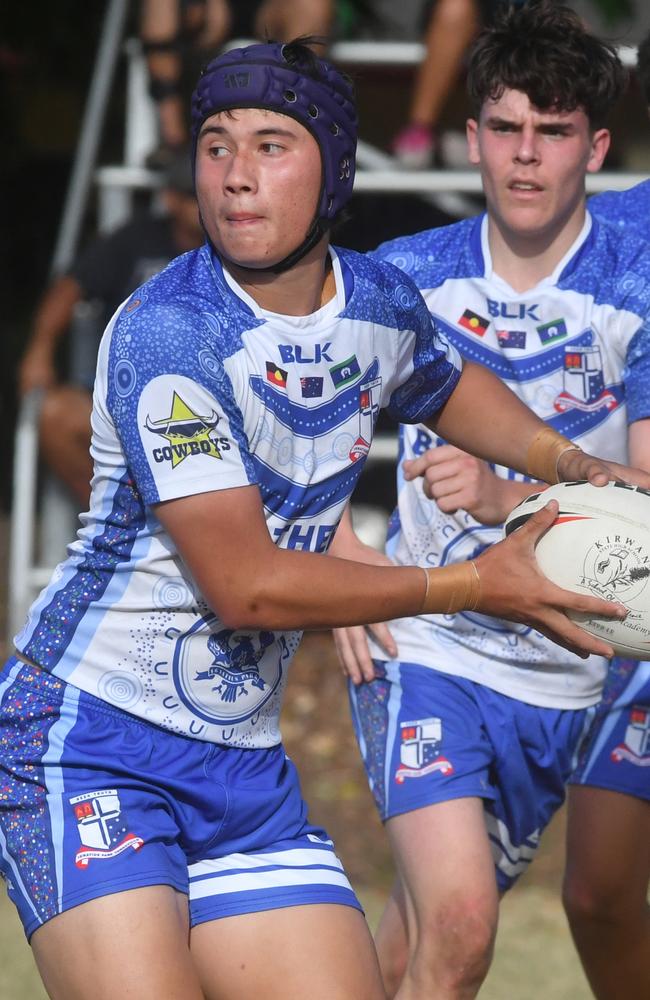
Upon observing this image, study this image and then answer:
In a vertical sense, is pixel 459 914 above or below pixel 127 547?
below

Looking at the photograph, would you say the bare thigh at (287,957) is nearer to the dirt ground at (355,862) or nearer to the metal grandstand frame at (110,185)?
the dirt ground at (355,862)

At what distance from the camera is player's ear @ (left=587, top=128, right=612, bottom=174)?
416 cm

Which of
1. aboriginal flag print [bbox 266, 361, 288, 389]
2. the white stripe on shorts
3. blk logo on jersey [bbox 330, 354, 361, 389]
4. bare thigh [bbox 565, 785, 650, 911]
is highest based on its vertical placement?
aboriginal flag print [bbox 266, 361, 288, 389]

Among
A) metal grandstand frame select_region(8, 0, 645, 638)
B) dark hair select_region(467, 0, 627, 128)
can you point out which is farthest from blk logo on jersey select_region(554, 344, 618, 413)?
metal grandstand frame select_region(8, 0, 645, 638)

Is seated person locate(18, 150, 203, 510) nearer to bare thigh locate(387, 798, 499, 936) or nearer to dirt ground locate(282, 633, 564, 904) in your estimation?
dirt ground locate(282, 633, 564, 904)

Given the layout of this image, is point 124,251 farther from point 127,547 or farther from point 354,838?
point 127,547

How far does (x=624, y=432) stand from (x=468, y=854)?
3.84 feet

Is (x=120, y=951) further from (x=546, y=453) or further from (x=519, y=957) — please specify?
(x=519, y=957)

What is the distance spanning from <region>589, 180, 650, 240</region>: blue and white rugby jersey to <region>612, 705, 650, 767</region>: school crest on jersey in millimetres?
1328

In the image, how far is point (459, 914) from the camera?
364cm

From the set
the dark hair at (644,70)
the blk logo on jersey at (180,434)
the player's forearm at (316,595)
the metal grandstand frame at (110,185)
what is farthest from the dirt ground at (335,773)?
the blk logo on jersey at (180,434)

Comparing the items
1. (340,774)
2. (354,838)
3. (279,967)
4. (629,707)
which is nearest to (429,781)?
(629,707)

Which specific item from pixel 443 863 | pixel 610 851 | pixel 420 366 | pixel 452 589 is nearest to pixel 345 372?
pixel 420 366

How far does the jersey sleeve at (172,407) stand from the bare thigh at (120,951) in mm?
777
